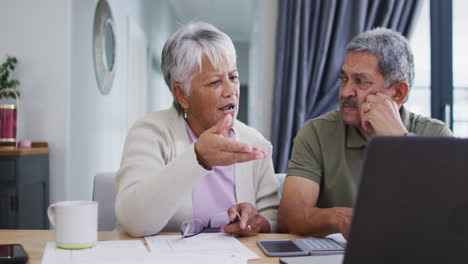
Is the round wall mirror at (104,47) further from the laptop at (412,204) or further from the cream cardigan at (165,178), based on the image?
the laptop at (412,204)

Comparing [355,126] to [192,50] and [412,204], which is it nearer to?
[192,50]

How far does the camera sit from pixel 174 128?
135 cm

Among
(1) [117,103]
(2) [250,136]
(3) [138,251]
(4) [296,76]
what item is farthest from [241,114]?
(3) [138,251]

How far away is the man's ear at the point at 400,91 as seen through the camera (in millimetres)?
1461

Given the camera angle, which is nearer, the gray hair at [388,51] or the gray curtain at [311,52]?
the gray hair at [388,51]

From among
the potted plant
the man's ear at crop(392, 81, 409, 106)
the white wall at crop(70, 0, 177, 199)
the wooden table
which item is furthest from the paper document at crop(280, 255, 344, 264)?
the white wall at crop(70, 0, 177, 199)

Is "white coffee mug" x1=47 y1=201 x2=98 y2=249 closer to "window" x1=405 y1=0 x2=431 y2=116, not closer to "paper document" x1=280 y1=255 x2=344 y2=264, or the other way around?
"paper document" x1=280 y1=255 x2=344 y2=264

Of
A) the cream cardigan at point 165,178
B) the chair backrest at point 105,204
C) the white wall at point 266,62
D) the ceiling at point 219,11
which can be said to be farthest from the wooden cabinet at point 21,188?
the ceiling at point 219,11

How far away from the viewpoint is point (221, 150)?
97 centimetres

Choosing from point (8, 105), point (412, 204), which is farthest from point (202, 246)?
point (8, 105)

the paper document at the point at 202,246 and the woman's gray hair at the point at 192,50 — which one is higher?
the woman's gray hair at the point at 192,50

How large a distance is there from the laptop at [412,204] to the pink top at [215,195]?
0.80 m

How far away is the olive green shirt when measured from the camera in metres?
1.39

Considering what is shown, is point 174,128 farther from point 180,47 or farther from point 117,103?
point 117,103
